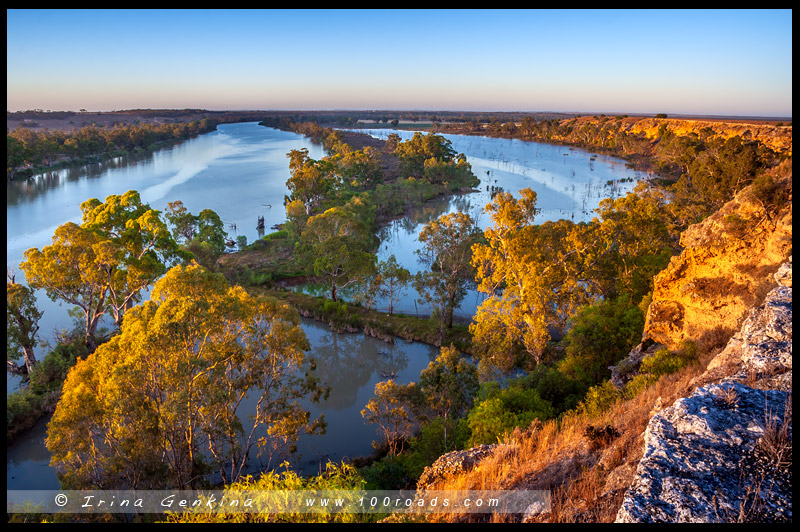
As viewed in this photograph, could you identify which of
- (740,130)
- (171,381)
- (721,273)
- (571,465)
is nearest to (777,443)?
(571,465)

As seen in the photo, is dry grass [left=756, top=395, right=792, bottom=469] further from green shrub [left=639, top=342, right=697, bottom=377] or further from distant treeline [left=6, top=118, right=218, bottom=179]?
distant treeline [left=6, top=118, right=218, bottom=179]

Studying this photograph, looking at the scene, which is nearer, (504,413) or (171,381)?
(171,381)

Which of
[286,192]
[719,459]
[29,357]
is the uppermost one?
[286,192]

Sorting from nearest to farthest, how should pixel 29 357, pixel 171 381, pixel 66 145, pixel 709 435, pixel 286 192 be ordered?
pixel 709 435
pixel 171 381
pixel 29 357
pixel 286 192
pixel 66 145

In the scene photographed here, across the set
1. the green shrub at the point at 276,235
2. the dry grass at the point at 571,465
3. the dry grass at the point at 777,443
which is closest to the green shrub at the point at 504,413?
the dry grass at the point at 571,465

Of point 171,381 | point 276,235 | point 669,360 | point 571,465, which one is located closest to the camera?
point 571,465

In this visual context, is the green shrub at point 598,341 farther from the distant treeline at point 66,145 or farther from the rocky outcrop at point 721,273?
the distant treeline at point 66,145

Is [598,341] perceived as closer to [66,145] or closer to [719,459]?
[719,459]

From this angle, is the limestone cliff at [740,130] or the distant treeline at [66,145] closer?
the distant treeline at [66,145]
